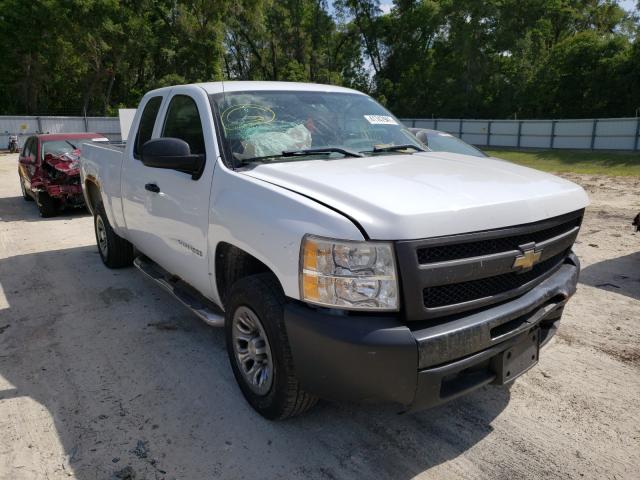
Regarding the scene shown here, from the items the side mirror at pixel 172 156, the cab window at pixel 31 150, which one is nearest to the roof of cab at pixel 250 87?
the side mirror at pixel 172 156

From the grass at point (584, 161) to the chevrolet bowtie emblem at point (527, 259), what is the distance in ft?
59.7

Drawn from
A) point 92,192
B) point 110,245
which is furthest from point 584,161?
point 110,245

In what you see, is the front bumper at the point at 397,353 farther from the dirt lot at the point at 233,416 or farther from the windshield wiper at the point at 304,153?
the windshield wiper at the point at 304,153

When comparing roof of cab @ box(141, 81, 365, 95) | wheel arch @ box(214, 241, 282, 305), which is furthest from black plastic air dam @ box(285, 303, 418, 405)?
roof of cab @ box(141, 81, 365, 95)

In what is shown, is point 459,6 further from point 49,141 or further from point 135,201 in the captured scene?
point 135,201

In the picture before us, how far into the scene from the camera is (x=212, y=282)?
3.52 m

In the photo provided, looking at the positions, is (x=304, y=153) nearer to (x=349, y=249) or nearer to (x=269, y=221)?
(x=269, y=221)

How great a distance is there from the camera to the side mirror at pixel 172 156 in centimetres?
340

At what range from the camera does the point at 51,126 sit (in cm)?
3291

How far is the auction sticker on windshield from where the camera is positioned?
13.6 feet

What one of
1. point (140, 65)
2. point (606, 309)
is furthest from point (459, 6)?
point (606, 309)

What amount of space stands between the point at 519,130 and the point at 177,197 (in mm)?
31817

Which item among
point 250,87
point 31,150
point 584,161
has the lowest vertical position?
point 584,161

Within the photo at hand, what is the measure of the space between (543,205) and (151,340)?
3.25 m
